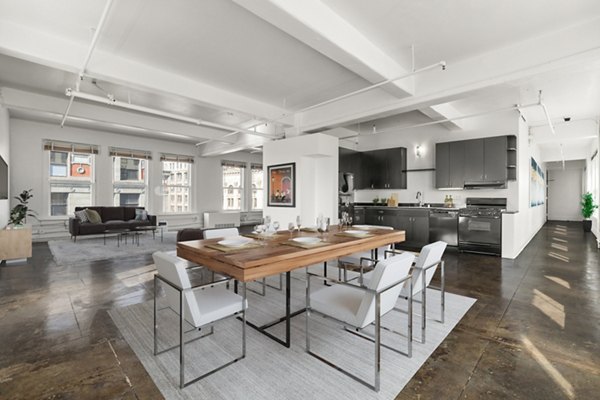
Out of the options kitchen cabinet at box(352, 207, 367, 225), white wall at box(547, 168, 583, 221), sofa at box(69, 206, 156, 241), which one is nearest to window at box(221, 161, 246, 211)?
sofa at box(69, 206, 156, 241)

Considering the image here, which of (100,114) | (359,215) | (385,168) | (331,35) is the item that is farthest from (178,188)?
(331,35)

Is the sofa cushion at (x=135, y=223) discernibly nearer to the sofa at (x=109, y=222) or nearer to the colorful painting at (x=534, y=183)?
the sofa at (x=109, y=222)

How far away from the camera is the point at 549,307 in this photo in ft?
10.2


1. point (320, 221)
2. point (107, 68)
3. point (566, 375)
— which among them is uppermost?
point (107, 68)

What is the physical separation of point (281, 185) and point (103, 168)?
224 inches

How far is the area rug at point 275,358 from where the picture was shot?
1.78 meters

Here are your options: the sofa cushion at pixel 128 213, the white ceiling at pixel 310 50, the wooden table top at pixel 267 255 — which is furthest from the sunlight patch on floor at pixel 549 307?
the sofa cushion at pixel 128 213

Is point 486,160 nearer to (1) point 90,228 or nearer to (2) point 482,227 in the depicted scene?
(2) point 482,227

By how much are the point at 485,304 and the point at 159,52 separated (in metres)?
4.94

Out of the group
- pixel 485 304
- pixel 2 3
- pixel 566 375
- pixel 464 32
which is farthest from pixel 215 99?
pixel 566 375

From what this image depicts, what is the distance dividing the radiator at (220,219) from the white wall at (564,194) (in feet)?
46.4

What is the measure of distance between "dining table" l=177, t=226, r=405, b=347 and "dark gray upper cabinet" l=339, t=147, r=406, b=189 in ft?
15.2

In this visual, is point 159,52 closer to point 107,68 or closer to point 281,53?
point 107,68

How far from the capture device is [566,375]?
1.95 meters
